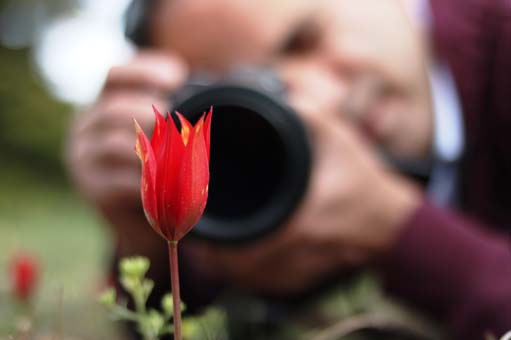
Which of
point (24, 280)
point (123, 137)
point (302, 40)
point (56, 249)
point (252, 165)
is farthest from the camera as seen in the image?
point (56, 249)

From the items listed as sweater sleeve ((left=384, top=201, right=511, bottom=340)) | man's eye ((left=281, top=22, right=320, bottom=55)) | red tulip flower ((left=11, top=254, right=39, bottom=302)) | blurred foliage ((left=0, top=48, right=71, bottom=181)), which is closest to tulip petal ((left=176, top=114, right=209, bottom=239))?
red tulip flower ((left=11, top=254, right=39, bottom=302))

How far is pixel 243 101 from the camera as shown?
38 cm

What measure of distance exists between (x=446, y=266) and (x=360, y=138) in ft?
0.44

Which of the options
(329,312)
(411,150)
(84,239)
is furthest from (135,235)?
(84,239)

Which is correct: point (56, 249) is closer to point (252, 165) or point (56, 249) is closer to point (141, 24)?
point (141, 24)

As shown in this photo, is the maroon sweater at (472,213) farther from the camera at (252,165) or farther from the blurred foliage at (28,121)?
the blurred foliage at (28,121)

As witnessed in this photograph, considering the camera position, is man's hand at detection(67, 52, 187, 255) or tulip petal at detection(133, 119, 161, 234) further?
man's hand at detection(67, 52, 187, 255)

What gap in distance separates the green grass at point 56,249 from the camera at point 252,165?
10cm

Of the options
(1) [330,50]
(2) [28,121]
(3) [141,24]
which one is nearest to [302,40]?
(1) [330,50]

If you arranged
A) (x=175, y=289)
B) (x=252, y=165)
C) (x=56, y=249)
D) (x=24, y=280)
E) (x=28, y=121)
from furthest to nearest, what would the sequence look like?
1. (x=28, y=121)
2. (x=56, y=249)
3. (x=252, y=165)
4. (x=24, y=280)
5. (x=175, y=289)

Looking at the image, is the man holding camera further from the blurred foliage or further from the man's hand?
the blurred foliage

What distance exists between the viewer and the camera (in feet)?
1.29

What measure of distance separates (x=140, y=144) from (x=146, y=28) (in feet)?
1.81

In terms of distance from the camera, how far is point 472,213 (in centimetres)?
69
